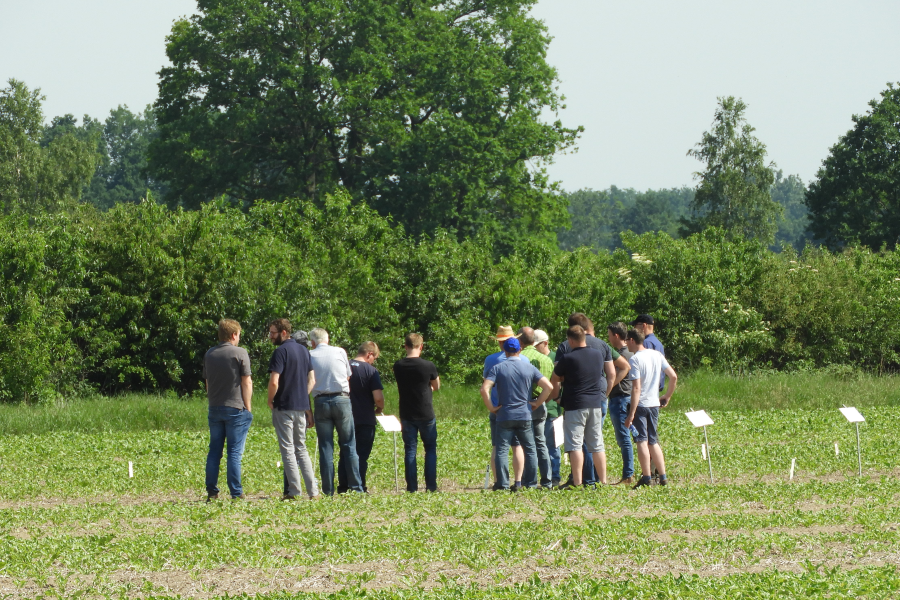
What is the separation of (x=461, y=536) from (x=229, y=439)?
378 centimetres

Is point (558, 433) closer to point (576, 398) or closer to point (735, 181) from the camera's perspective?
point (576, 398)

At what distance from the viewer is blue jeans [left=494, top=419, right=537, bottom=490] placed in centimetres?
1250

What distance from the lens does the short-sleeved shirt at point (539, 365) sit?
42.6 feet

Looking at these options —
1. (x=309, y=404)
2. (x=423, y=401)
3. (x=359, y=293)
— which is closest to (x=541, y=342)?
(x=423, y=401)

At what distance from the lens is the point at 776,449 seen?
18.1 m

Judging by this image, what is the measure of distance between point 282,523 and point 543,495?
3088mm

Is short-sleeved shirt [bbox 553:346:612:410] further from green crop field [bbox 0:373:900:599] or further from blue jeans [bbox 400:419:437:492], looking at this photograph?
blue jeans [bbox 400:419:437:492]

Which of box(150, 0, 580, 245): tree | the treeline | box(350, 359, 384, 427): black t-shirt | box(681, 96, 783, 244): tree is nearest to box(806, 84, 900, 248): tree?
box(681, 96, 783, 244): tree

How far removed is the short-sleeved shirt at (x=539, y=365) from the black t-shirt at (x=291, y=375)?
271 centimetres

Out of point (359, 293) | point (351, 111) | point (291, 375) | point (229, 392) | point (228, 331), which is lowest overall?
point (229, 392)

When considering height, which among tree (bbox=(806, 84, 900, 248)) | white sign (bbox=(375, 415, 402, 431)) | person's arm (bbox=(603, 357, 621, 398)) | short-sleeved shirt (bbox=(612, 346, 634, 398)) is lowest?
white sign (bbox=(375, 415, 402, 431))

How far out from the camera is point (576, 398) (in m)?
12.3

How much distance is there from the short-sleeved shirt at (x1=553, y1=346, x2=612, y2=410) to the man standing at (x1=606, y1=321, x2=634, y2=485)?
1.76 ft

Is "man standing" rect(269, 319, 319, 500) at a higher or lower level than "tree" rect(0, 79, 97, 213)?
lower
